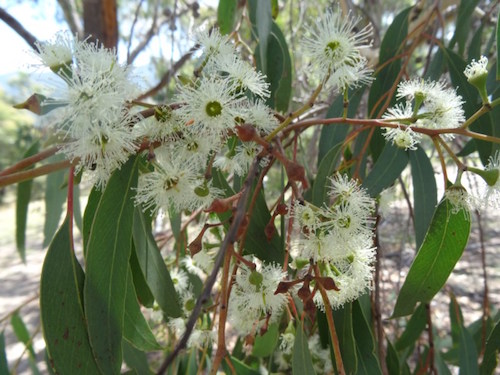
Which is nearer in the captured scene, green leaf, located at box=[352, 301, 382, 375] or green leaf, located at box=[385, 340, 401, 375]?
green leaf, located at box=[352, 301, 382, 375]

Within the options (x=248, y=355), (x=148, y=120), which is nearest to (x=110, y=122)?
(x=148, y=120)

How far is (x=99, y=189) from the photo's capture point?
0.72 meters

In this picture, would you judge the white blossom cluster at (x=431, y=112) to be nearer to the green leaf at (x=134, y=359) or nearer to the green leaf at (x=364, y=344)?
the green leaf at (x=364, y=344)

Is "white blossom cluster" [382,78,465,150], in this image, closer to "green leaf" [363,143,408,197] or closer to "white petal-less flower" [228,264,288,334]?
"green leaf" [363,143,408,197]

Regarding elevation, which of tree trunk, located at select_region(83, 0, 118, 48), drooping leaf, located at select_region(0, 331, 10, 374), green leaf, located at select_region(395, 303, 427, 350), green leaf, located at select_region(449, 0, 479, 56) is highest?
tree trunk, located at select_region(83, 0, 118, 48)

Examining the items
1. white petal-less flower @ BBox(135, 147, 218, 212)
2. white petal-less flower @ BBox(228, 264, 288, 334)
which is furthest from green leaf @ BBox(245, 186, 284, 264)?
white petal-less flower @ BBox(135, 147, 218, 212)

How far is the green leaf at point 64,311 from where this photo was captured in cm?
64

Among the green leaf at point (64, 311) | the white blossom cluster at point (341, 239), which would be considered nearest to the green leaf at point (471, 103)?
the white blossom cluster at point (341, 239)

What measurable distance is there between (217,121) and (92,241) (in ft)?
0.87

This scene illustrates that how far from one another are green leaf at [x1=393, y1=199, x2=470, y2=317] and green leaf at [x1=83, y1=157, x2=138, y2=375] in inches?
19.0

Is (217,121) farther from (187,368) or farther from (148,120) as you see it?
(187,368)

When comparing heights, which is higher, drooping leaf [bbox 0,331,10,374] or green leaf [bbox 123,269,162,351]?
green leaf [bbox 123,269,162,351]

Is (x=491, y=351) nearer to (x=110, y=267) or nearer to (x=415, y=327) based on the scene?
(x=415, y=327)

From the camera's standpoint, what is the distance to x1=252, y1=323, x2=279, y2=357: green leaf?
0.97m
